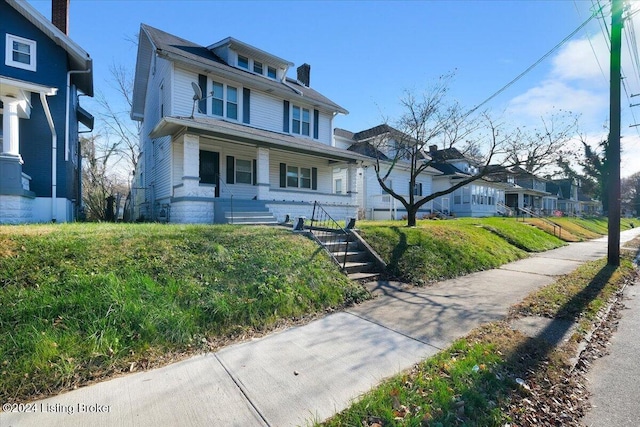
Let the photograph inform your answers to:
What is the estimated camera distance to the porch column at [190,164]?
36.0 feet

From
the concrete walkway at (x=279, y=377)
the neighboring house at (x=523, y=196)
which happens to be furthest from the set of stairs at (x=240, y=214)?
the neighboring house at (x=523, y=196)

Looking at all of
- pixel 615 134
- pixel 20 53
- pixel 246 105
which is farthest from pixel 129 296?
pixel 20 53

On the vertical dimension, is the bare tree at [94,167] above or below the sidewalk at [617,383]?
above

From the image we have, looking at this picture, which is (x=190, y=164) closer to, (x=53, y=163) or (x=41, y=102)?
(x=53, y=163)

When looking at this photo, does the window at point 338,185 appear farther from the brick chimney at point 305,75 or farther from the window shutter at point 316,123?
the brick chimney at point 305,75

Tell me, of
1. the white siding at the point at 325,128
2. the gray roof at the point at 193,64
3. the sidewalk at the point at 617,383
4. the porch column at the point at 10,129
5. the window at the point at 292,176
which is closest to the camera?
the sidewalk at the point at 617,383

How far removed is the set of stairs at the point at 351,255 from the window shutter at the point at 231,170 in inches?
279

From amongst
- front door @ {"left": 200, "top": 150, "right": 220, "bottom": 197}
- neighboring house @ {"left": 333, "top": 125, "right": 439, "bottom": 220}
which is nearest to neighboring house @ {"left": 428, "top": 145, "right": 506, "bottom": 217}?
neighboring house @ {"left": 333, "top": 125, "right": 439, "bottom": 220}

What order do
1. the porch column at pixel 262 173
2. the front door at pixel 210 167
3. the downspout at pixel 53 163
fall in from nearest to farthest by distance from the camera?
the downspout at pixel 53 163 < the porch column at pixel 262 173 < the front door at pixel 210 167

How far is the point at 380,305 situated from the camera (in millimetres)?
5660

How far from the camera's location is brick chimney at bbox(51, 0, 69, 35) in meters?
13.9

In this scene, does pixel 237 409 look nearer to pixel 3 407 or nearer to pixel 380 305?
pixel 3 407

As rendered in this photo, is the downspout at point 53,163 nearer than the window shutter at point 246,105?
Yes

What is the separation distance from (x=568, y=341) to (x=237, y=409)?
4.28 metres
